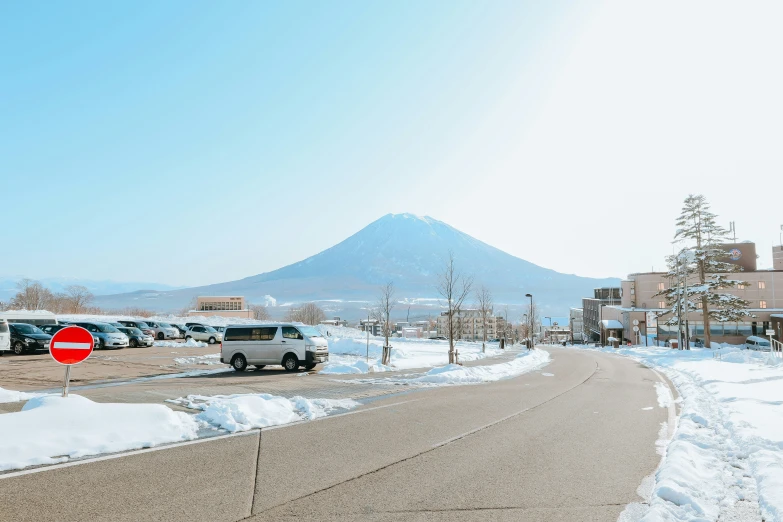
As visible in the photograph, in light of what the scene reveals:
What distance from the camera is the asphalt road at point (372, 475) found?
5109 mm

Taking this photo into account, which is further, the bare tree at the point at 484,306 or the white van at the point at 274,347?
the bare tree at the point at 484,306

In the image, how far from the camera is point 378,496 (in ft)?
18.3

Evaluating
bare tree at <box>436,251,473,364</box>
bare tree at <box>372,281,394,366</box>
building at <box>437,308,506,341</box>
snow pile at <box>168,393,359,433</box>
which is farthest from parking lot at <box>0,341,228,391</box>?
building at <box>437,308,506,341</box>

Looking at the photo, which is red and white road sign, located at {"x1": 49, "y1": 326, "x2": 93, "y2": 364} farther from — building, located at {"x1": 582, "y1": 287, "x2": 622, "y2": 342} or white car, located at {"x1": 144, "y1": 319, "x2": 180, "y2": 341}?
building, located at {"x1": 582, "y1": 287, "x2": 622, "y2": 342}

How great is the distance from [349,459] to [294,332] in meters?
15.5

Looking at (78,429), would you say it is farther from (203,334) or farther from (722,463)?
(203,334)

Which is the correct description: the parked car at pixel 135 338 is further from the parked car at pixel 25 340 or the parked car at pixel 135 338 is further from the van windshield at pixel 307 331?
the van windshield at pixel 307 331

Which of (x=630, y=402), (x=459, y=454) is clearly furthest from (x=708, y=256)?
(x=459, y=454)

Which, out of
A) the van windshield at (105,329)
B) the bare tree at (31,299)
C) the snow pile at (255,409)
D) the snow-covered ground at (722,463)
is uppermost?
the bare tree at (31,299)

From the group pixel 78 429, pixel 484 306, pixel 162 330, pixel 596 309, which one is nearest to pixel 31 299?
pixel 162 330

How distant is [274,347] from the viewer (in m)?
22.2

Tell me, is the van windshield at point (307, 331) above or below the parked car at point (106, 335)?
above

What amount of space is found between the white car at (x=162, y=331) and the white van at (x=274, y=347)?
2906 centimetres

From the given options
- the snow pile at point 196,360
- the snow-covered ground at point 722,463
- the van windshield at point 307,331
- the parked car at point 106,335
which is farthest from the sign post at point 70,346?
the parked car at point 106,335
